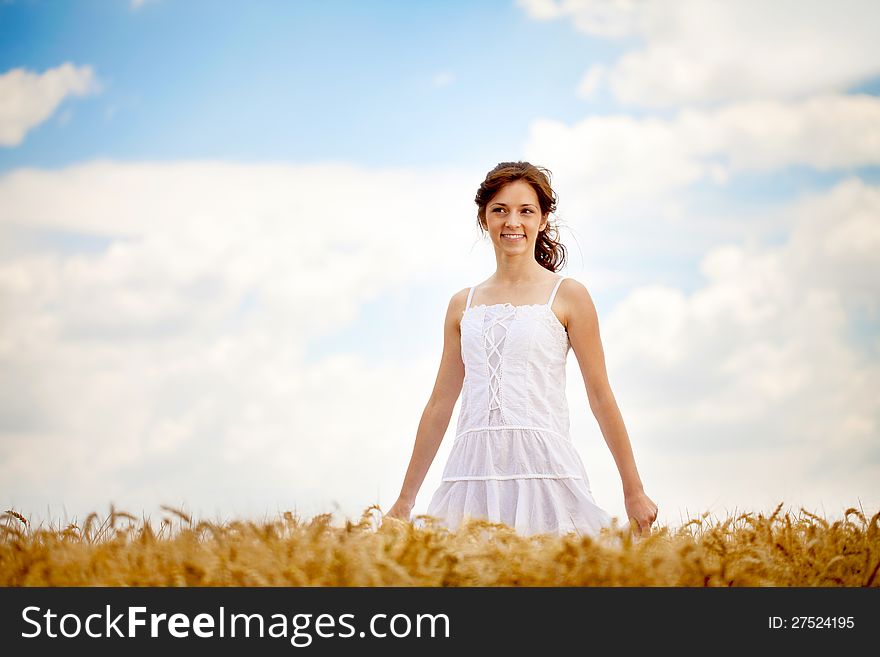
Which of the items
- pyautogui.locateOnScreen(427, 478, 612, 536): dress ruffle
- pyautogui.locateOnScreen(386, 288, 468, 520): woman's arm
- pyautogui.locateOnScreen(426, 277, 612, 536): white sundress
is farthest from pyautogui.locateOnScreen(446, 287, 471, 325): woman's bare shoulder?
pyautogui.locateOnScreen(427, 478, 612, 536): dress ruffle

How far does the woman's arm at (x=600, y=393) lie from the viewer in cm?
Answer: 405

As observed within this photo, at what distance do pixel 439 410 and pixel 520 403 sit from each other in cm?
51

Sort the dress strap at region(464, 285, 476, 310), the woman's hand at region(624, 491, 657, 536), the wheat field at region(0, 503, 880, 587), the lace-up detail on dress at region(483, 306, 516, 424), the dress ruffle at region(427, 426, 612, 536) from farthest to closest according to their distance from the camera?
the dress strap at region(464, 285, 476, 310), the lace-up detail on dress at region(483, 306, 516, 424), the dress ruffle at region(427, 426, 612, 536), the woman's hand at region(624, 491, 657, 536), the wheat field at region(0, 503, 880, 587)

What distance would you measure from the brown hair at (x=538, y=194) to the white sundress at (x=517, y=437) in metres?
0.49

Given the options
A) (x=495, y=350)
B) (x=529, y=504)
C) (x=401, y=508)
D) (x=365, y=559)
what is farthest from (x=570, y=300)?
(x=365, y=559)

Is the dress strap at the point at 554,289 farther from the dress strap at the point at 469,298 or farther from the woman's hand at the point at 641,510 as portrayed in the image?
the woman's hand at the point at 641,510

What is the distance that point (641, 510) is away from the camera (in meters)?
4.01

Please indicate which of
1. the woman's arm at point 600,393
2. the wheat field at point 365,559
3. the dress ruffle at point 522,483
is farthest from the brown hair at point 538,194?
the wheat field at point 365,559

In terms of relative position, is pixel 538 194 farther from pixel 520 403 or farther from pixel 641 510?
pixel 641 510

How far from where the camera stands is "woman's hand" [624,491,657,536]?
13.1ft

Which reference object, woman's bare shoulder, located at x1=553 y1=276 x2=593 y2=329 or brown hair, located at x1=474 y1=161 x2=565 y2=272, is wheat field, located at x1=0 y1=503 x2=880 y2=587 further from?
brown hair, located at x1=474 y1=161 x2=565 y2=272

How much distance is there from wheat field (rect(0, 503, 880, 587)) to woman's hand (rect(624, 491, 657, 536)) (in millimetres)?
613
